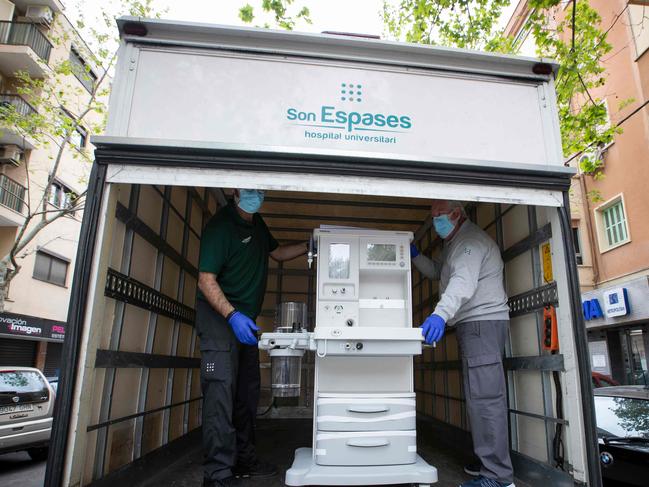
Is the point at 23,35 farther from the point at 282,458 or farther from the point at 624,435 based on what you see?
the point at 624,435

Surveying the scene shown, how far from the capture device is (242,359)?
3379mm

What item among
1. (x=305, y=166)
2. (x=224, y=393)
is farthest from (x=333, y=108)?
(x=224, y=393)

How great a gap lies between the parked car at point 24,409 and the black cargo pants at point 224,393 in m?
3.67

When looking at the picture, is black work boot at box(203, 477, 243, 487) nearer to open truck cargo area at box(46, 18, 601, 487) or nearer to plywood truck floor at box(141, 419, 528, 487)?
plywood truck floor at box(141, 419, 528, 487)

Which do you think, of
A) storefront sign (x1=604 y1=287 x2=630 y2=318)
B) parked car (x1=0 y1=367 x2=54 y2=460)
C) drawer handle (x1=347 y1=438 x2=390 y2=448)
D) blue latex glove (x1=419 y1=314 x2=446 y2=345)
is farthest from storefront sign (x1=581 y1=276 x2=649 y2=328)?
parked car (x1=0 y1=367 x2=54 y2=460)

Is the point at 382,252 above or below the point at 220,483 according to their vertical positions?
above

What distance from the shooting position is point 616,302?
1112 centimetres

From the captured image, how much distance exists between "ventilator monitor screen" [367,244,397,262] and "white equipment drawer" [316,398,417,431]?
0.92 metres

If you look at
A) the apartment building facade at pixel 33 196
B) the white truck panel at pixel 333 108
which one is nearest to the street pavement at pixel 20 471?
the white truck panel at pixel 333 108

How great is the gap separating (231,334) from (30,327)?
1371 centimetres

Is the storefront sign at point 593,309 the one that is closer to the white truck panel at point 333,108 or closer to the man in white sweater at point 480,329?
the man in white sweater at point 480,329

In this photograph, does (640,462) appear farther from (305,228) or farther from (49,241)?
(49,241)

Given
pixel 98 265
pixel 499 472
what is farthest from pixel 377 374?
pixel 98 265

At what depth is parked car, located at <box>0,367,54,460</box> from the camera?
5656mm
